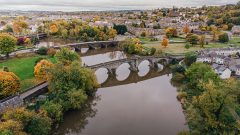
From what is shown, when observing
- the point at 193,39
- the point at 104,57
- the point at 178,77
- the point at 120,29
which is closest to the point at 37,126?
the point at 178,77

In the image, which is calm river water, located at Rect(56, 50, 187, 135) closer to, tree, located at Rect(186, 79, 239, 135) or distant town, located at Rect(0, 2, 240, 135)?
distant town, located at Rect(0, 2, 240, 135)

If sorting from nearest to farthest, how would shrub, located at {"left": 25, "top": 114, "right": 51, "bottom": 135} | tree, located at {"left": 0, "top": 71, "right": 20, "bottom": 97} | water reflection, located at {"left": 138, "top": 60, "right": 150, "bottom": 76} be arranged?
shrub, located at {"left": 25, "top": 114, "right": 51, "bottom": 135} < tree, located at {"left": 0, "top": 71, "right": 20, "bottom": 97} < water reflection, located at {"left": 138, "top": 60, "right": 150, "bottom": 76}

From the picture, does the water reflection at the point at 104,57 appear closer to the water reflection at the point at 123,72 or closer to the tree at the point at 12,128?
the water reflection at the point at 123,72

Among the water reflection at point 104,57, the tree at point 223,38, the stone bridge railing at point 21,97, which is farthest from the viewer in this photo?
the tree at point 223,38

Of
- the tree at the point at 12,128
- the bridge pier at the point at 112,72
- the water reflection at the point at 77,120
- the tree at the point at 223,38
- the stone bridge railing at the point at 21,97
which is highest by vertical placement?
the tree at the point at 223,38

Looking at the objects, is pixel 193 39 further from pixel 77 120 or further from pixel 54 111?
pixel 54 111

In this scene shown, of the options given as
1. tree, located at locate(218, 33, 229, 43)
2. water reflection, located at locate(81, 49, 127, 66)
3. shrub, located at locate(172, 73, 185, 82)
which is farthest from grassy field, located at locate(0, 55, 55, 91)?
tree, located at locate(218, 33, 229, 43)

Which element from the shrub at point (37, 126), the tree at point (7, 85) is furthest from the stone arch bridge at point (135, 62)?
the shrub at point (37, 126)
